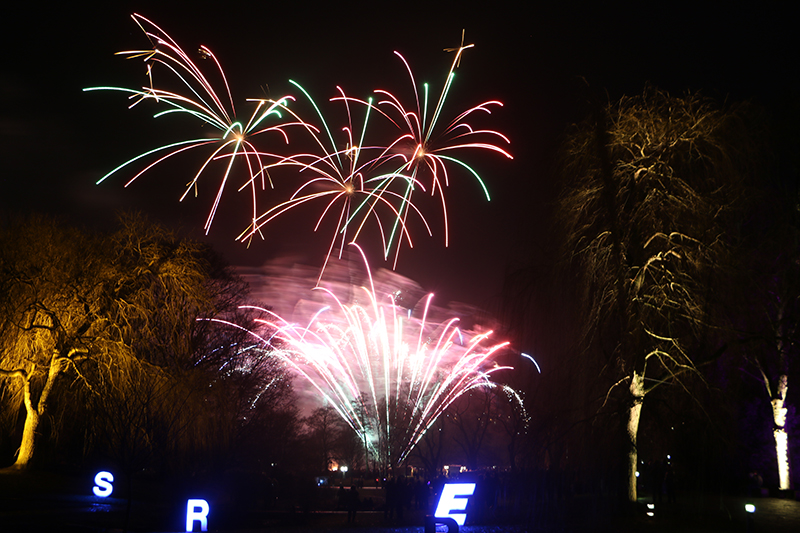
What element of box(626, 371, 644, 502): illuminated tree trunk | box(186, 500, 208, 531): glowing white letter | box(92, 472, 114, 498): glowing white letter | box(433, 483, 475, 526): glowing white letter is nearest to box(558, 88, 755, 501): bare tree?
box(626, 371, 644, 502): illuminated tree trunk

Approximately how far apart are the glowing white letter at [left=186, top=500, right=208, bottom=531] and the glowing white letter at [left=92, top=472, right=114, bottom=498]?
395cm

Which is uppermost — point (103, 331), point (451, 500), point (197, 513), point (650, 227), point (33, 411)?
point (650, 227)

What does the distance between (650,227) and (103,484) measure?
48.5ft

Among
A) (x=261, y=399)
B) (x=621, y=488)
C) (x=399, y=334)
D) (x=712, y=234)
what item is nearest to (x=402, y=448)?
(x=261, y=399)

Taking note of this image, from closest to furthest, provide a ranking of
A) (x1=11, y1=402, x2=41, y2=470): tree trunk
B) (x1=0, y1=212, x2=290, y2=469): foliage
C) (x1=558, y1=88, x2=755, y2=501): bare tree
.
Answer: (x1=558, y1=88, x2=755, y2=501): bare tree
(x1=0, y1=212, x2=290, y2=469): foliage
(x1=11, y1=402, x2=41, y2=470): tree trunk

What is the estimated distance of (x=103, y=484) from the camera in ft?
50.6

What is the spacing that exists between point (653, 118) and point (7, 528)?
1619cm

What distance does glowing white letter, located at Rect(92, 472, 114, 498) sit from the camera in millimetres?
15422

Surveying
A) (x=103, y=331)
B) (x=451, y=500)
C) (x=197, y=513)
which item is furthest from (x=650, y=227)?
(x=103, y=331)

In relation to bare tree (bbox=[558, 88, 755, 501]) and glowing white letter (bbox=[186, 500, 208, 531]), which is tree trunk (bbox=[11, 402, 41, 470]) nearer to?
glowing white letter (bbox=[186, 500, 208, 531])

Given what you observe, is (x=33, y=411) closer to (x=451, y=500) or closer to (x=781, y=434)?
(x=451, y=500)

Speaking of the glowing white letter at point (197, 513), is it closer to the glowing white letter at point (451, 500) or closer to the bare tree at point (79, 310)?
the glowing white letter at point (451, 500)

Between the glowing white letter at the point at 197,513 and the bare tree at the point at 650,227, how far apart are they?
9189 mm

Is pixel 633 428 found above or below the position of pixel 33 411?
below
